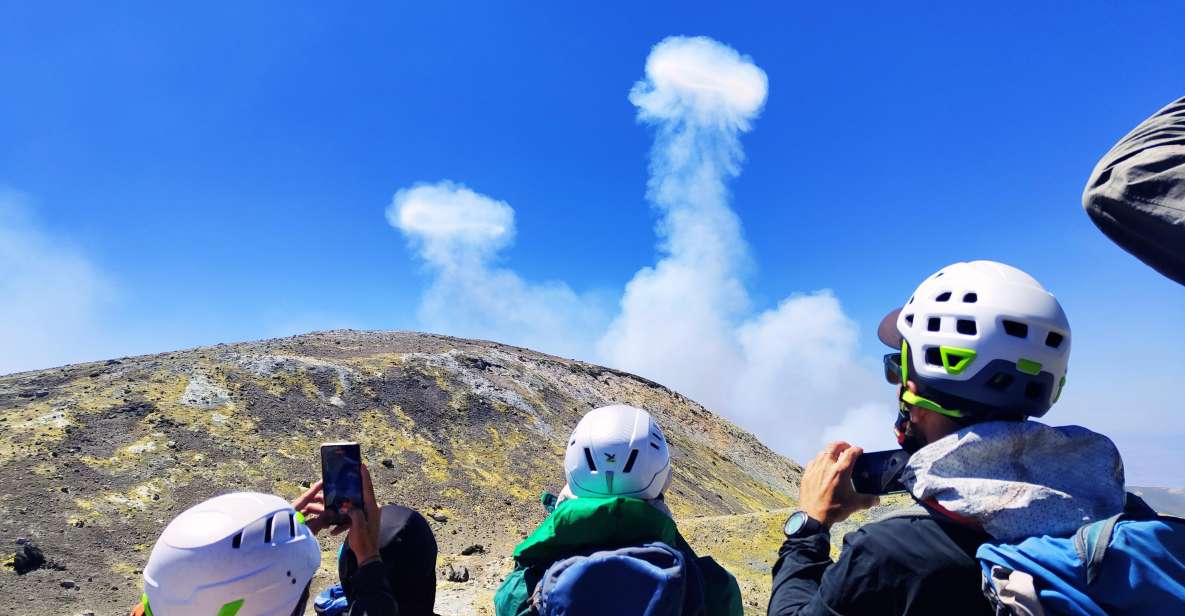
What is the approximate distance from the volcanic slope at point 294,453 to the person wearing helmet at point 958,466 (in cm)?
1034

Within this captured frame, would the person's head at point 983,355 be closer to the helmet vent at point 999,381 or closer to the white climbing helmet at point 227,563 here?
the helmet vent at point 999,381

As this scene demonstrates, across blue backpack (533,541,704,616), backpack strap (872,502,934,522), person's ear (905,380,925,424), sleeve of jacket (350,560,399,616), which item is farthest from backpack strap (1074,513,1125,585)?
sleeve of jacket (350,560,399,616)

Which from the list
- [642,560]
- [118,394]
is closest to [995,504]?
[642,560]

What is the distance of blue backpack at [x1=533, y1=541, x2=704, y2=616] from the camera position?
2412 mm

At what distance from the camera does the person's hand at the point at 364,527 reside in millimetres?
2906

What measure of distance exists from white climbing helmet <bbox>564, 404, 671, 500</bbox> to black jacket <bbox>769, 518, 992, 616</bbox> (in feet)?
3.46

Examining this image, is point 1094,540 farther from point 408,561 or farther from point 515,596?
point 408,561

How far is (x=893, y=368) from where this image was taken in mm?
2645

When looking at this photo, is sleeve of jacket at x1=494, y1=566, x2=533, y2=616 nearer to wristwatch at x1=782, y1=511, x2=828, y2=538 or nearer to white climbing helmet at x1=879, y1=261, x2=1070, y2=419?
wristwatch at x1=782, y1=511, x2=828, y2=538

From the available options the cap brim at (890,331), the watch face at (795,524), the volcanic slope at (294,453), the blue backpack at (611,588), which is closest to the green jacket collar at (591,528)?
the blue backpack at (611,588)

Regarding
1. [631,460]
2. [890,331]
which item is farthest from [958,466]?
[631,460]

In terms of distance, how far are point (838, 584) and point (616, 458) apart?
4.01ft

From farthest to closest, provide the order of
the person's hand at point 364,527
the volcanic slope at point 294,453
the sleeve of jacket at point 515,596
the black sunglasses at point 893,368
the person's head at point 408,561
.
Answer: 1. the volcanic slope at point 294,453
2. the person's head at point 408,561
3. the person's hand at point 364,527
4. the sleeve of jacket at point 515,596
5. the black sunglasses at point 893,368

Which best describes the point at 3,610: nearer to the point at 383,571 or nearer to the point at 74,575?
the point at 74,575
